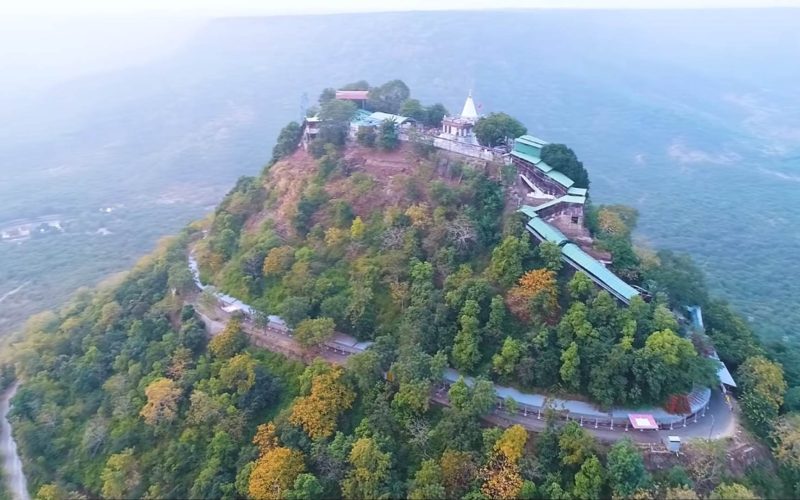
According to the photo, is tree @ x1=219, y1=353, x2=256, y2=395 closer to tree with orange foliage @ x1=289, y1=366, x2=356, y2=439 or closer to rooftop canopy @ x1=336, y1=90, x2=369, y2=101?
tree with orange foliage @ x1=289, y1=366, x2=356, y2=439

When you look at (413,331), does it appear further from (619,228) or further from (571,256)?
(619,228)

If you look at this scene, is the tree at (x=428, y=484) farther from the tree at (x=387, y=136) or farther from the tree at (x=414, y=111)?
the tree at (x=414, y=111)

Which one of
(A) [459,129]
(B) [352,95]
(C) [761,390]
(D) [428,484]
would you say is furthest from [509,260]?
(B) [352,95]

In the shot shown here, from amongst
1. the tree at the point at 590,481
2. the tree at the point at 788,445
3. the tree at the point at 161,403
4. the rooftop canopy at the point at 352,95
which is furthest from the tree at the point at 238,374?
the rooftop canopy at the point at 352,95

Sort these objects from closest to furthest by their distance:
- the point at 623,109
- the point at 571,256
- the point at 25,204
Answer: the point at 571,256, the point at 25,204, the point at 623,109

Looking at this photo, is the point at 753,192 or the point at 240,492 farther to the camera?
the point at 753,192

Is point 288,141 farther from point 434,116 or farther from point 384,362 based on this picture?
point 384,362

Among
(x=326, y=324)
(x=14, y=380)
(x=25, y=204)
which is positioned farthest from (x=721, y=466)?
(x=25, y=204)
